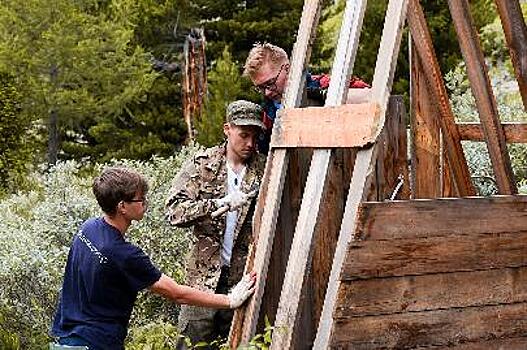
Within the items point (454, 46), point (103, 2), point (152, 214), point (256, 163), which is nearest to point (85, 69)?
point (103, 2)

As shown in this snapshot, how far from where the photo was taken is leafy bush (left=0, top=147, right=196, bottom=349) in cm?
784

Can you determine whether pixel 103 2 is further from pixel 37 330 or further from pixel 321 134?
pixel 321 134

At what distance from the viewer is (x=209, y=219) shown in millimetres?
4824

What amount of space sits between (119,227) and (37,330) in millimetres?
3958

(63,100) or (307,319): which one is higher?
(63,100)

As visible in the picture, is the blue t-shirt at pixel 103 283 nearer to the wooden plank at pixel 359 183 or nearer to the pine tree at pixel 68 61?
the wooden plank at pixel 359 183

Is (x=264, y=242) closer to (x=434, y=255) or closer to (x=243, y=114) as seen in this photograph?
(x=243, y=114)

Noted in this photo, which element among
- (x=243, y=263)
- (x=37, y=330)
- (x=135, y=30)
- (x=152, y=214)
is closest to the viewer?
(x=243, y=263)

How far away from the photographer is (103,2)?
85.4ft

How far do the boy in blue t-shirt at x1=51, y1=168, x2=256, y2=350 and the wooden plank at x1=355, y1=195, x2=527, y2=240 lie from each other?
89 centimetres

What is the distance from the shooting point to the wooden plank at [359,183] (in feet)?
13.1

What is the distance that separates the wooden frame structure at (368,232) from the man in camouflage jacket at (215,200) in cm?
18

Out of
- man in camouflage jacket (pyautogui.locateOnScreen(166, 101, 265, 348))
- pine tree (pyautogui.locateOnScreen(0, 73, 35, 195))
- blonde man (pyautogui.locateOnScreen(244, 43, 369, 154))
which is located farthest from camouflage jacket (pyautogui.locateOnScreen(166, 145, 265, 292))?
pine tree (pyautogui.locateOnScreen(0, 73, 35, 195))

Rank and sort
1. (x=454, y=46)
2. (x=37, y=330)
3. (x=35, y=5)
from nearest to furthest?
(x=37, y=330), (x=454, y=46), (x=35, y=5)
